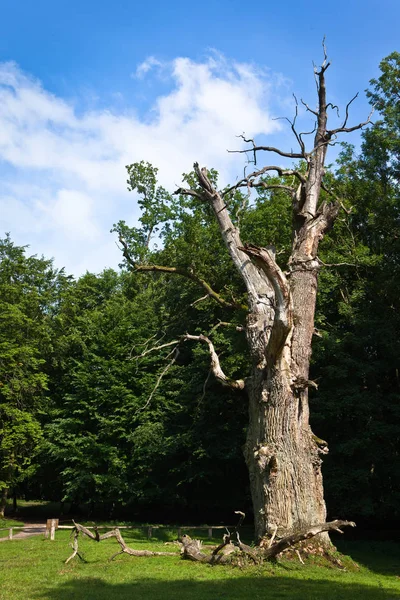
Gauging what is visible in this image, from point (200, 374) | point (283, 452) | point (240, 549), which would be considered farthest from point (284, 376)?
point (200, 374)

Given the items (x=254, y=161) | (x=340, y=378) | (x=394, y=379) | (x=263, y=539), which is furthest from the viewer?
(x=394, y=379)

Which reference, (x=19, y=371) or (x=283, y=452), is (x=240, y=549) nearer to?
(x=283, y=452)

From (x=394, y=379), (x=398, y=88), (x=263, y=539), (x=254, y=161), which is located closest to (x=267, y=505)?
(x=263, y=539)

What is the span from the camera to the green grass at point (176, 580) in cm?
817

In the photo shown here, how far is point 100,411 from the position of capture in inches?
1109

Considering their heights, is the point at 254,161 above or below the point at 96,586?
above

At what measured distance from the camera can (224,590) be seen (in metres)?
8.58

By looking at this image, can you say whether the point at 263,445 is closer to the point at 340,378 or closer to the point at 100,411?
the point at 340,378

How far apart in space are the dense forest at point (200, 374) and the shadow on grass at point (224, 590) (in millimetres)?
7432

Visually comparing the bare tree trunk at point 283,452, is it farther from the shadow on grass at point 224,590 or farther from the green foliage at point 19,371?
the green foliage at point 19,371

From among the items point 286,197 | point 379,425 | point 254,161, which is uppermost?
point 286,197

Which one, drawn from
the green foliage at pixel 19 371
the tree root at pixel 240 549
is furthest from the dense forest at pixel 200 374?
the tree root at pixel 240 549

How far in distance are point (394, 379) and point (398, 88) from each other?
11.5 metres

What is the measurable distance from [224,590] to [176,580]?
4.18 feet
